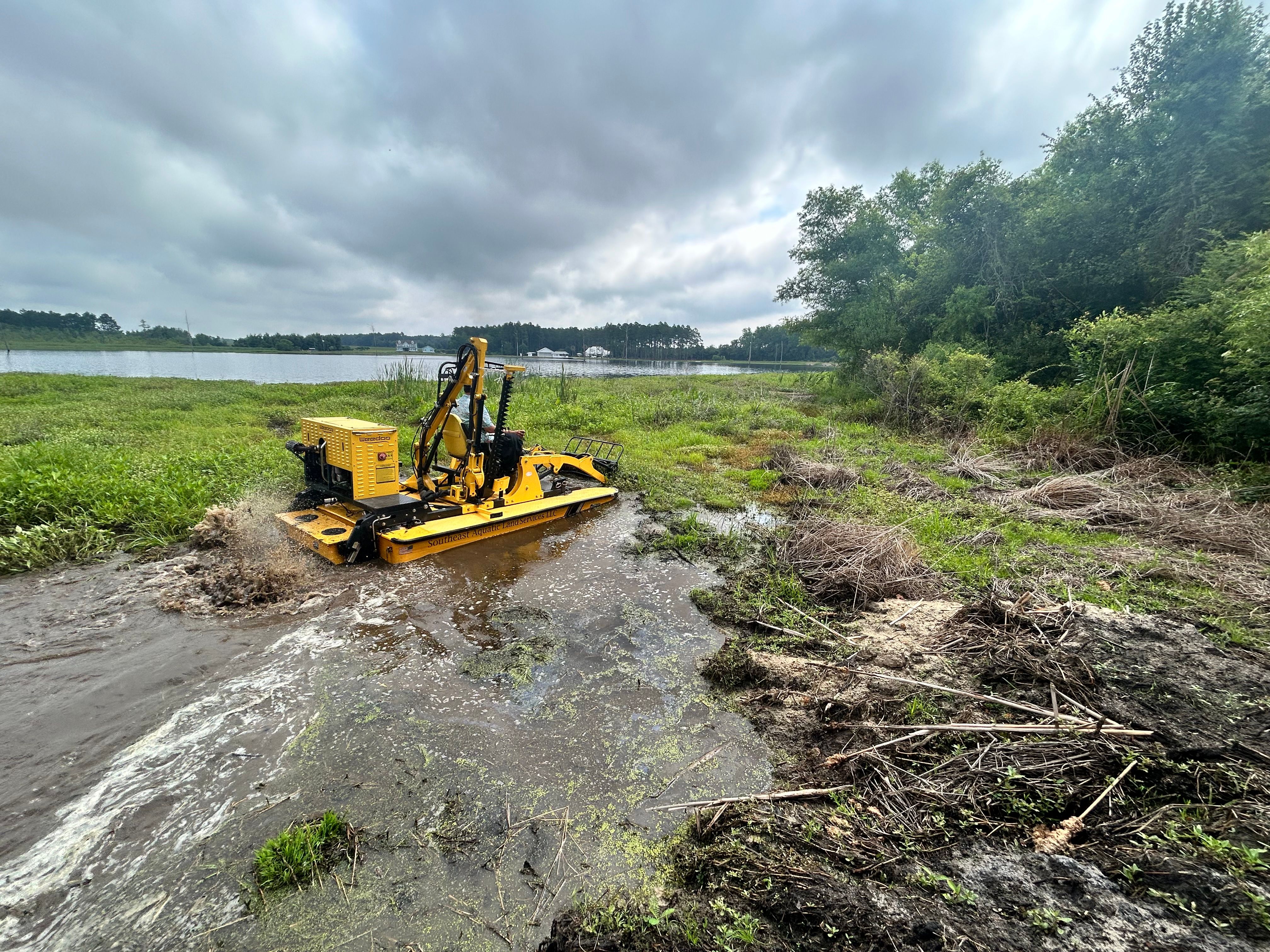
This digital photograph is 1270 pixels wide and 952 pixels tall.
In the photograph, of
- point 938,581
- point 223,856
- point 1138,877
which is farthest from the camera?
point 938,581

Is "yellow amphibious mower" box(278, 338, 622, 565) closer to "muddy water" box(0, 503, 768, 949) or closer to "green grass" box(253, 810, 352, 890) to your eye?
"muddy water" box(0, 503, 768, 949)

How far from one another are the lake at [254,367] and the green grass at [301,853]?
22.3 m

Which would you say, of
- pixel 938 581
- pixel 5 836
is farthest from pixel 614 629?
pixel 5 836

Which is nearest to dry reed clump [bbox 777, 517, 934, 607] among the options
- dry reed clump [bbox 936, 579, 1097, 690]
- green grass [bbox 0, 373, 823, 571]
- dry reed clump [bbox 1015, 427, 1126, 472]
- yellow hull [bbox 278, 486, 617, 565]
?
dry reed clump [bbox 936, 579, 1097, 690]

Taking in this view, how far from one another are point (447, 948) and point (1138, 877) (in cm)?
A: 292

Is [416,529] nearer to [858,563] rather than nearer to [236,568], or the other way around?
[236,568]

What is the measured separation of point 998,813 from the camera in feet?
8.17

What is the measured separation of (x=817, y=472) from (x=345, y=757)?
902 centimetres

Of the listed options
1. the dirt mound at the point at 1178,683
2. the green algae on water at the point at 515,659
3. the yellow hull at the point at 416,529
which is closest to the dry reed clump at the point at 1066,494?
the dirt mound at the point at 1178,683

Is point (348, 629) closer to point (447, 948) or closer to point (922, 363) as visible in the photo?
point (447, 948)

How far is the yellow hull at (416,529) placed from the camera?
19.2 feet

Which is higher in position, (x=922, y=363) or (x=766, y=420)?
(x=922, y=363)

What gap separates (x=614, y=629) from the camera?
500cm

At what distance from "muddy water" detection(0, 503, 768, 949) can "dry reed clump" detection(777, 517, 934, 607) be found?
154cm
